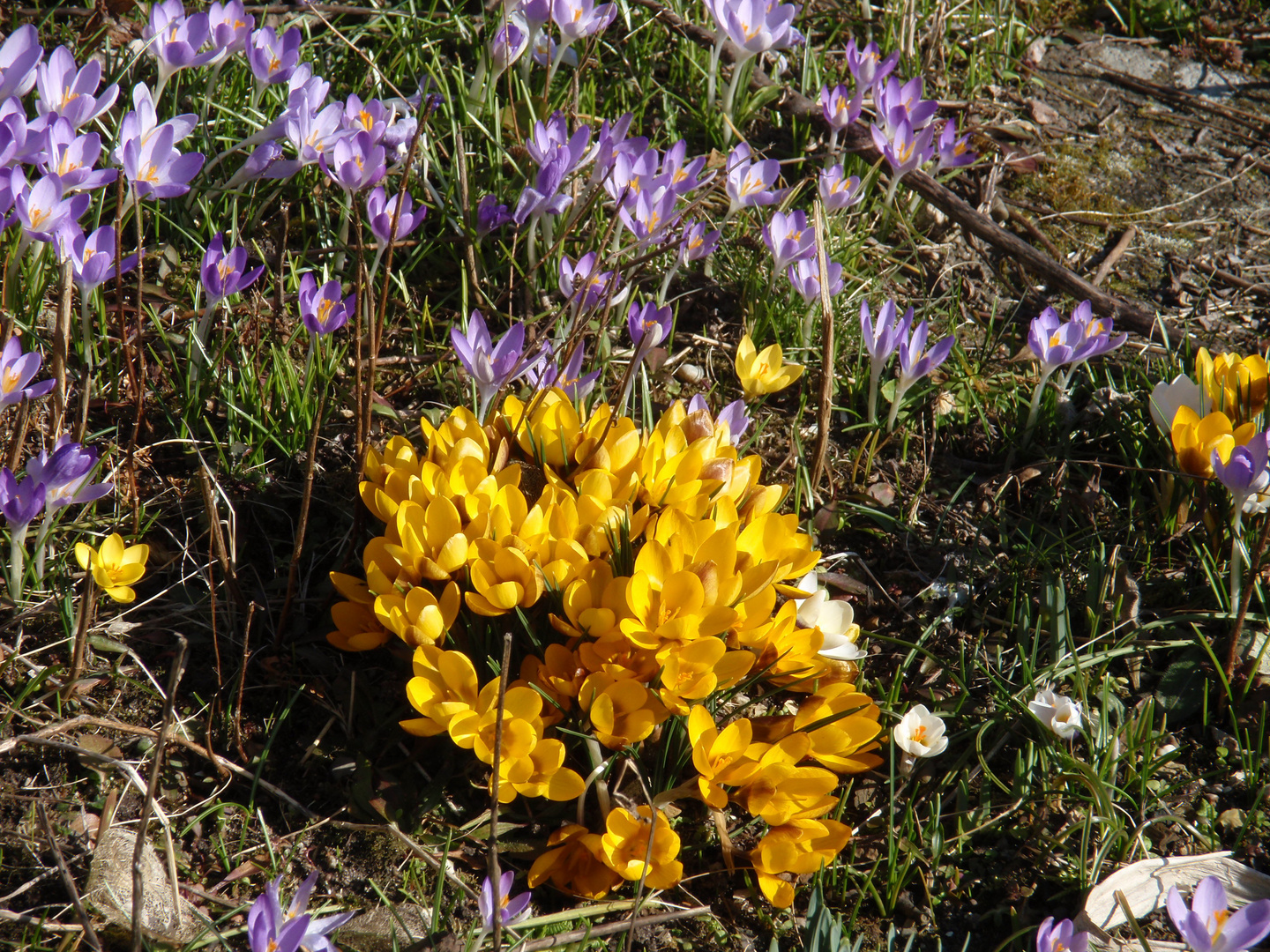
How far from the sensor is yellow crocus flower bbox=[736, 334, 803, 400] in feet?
6.93

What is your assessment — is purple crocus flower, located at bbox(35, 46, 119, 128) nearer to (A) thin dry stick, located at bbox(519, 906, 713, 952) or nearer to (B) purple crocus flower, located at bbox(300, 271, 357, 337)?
(B) purple crocus flower, located at bbox(300, 271, 357, 337)

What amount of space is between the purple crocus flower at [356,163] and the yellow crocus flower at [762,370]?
847 mm

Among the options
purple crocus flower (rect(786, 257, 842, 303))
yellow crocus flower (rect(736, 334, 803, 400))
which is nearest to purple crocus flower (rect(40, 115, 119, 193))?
yellow crocus flower (rect(736, 334, 803, 400))

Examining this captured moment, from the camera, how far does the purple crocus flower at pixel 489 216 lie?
2.29m

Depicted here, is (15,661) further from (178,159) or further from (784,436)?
(784,436)

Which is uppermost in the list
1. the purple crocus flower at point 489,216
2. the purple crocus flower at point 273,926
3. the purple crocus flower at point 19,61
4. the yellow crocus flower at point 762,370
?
the purple crocus flower at point 19,61

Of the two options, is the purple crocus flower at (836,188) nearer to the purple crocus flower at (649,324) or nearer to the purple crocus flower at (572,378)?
the purple crocus flower at (649,324)

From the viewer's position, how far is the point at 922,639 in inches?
76.9

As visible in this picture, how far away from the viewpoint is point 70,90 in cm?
204

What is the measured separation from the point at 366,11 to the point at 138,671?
6.29 feet

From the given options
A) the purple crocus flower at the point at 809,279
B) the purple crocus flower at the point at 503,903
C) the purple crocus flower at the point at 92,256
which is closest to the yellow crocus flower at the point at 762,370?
the purple crocus flower at the point at 809,279

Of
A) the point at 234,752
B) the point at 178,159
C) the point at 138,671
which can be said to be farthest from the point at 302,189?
the point at 234,752

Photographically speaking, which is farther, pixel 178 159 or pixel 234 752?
pixel 178 159

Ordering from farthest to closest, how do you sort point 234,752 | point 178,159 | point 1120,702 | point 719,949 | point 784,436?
point 784,436, point 178,159, point 1120,702, point 234,752, point 719,949
